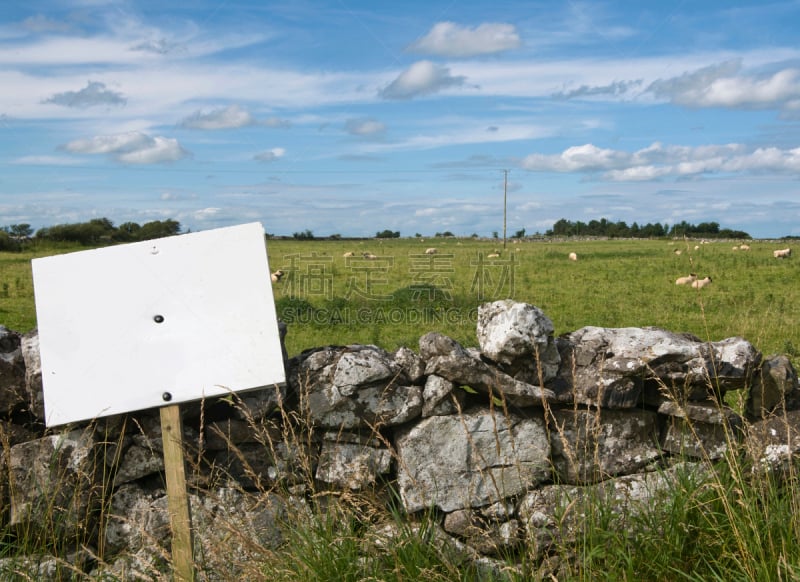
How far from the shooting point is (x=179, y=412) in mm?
4109

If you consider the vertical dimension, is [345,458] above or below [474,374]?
below

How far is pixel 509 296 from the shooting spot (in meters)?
18.3

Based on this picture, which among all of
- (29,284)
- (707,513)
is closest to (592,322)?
(707,513)

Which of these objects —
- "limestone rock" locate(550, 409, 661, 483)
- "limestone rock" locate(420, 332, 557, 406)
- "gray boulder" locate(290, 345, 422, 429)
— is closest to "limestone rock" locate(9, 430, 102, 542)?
"gray boulder" locate(290, 345, 422, 429)

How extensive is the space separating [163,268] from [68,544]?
1954mm

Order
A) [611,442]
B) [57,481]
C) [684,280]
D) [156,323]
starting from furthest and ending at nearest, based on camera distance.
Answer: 1. [684,280]
2. [611,442]
3. [57,481]
4. [156,323]

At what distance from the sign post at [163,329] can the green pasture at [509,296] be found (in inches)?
185

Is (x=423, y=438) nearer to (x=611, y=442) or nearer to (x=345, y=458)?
(x=345, y=458)

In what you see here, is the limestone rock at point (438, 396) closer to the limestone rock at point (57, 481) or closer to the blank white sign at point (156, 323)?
the blank white sign at point (156, 323)

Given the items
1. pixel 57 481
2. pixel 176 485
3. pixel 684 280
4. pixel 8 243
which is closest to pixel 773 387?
pixel 176 485

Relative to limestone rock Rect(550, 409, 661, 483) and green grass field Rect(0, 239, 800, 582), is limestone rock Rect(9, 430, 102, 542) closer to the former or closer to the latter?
green grass field Rect(0, 239, 800, 582)

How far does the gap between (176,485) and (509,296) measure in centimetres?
1481

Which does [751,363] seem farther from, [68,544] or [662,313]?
[662,313]

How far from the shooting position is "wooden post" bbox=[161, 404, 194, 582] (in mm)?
3943
